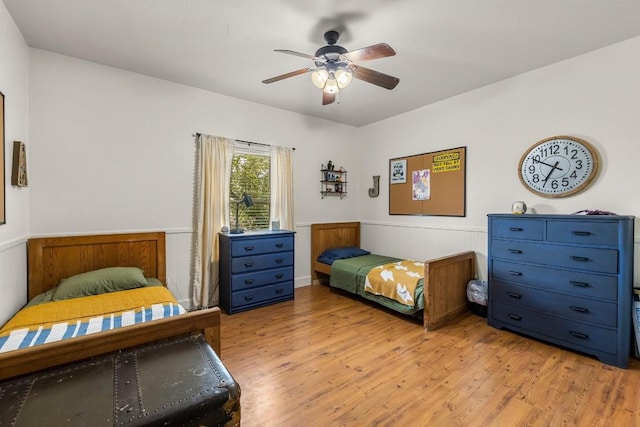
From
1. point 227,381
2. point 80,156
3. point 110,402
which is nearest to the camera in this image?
point 110,402

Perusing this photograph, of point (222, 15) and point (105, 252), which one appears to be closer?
point (222, 15)

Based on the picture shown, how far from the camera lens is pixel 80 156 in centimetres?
285

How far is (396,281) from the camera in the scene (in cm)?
322

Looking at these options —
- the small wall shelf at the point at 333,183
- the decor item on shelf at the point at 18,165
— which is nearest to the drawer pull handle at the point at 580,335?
the small wall shelf at the point at 333,183

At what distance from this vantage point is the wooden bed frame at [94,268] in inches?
47.5

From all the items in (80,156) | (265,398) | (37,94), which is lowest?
(265,398)

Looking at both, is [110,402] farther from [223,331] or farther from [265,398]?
[223,331]

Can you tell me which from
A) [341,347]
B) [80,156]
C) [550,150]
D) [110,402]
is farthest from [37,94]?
[550,150]

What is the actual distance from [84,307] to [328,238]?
3163 mm

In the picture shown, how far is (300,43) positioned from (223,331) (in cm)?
279

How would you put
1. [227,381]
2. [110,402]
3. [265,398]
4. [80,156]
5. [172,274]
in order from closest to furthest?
[110,402] < [227,381] < [265,398] < [80,156] < [172,274]

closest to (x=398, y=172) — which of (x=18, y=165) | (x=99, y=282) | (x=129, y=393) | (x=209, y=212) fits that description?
(x=209, y=212)

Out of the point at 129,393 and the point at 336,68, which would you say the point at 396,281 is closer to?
the point at 336,68

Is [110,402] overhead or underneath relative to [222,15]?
underneath
